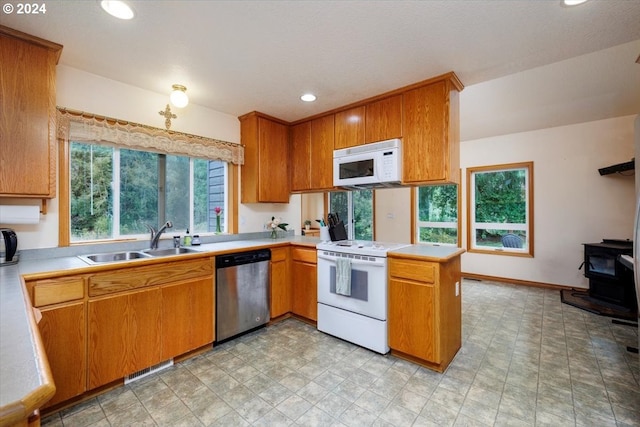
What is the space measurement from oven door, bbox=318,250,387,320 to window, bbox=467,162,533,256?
3.41m

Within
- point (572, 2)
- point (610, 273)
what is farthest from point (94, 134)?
point (610, 273)

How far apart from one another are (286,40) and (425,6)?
35.8 inches

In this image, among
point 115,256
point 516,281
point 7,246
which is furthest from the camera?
point 516,281

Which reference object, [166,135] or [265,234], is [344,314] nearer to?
[265,234]

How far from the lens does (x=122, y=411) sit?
175 centimetres

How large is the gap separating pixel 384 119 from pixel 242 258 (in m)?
1.99

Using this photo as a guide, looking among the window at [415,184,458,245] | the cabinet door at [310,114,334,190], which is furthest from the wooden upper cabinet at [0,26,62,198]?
the window at [415,184,458,245]

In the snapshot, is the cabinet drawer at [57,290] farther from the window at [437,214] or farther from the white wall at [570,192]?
the white wall at [570,192]

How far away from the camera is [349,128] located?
313 centimetres

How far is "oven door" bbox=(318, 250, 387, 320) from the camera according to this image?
242cm

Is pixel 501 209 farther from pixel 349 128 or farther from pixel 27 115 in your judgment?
pixel 27 115

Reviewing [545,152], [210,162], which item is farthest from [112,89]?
[545,152]

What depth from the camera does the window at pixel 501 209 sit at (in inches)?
180

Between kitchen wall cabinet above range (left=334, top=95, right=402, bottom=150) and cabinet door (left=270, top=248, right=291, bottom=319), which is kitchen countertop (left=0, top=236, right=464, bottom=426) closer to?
cabinet door (left=270, top=248, right=291, bottom=319)
